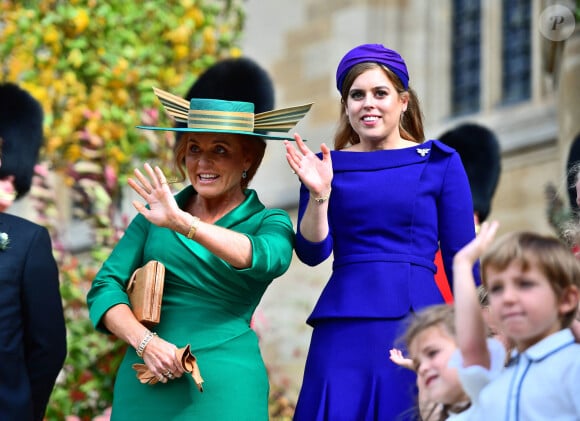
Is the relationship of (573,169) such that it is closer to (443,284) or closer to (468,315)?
(443,284)

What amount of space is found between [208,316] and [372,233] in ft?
2.17

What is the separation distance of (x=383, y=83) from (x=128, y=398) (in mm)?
1409

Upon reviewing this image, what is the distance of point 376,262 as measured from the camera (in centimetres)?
493

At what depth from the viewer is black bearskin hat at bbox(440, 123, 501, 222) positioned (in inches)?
292

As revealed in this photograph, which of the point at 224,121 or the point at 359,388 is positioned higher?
the point at 224,121

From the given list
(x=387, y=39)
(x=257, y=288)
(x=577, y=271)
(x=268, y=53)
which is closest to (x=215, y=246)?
(x=257, y=288)

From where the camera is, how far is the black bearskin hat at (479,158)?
7.43 meters

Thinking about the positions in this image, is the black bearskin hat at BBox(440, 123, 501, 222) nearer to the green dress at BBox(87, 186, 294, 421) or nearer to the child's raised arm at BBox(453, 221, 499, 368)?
the green dress at BBox(87, 186, 294, 421)

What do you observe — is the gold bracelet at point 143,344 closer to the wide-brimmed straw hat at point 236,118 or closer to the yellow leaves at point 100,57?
the wide-brimmed straw hat at point 236,118

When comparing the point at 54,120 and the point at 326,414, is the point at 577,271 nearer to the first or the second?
the point at 326,414

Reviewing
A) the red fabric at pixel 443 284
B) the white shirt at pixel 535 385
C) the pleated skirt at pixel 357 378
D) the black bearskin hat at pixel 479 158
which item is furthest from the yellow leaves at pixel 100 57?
the white shirt at pixel 535 385

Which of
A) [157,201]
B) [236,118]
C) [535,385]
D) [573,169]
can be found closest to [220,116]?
[236,118]

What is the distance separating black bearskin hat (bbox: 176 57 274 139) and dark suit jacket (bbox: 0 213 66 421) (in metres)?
0.98

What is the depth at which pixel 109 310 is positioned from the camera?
16.8 feet
